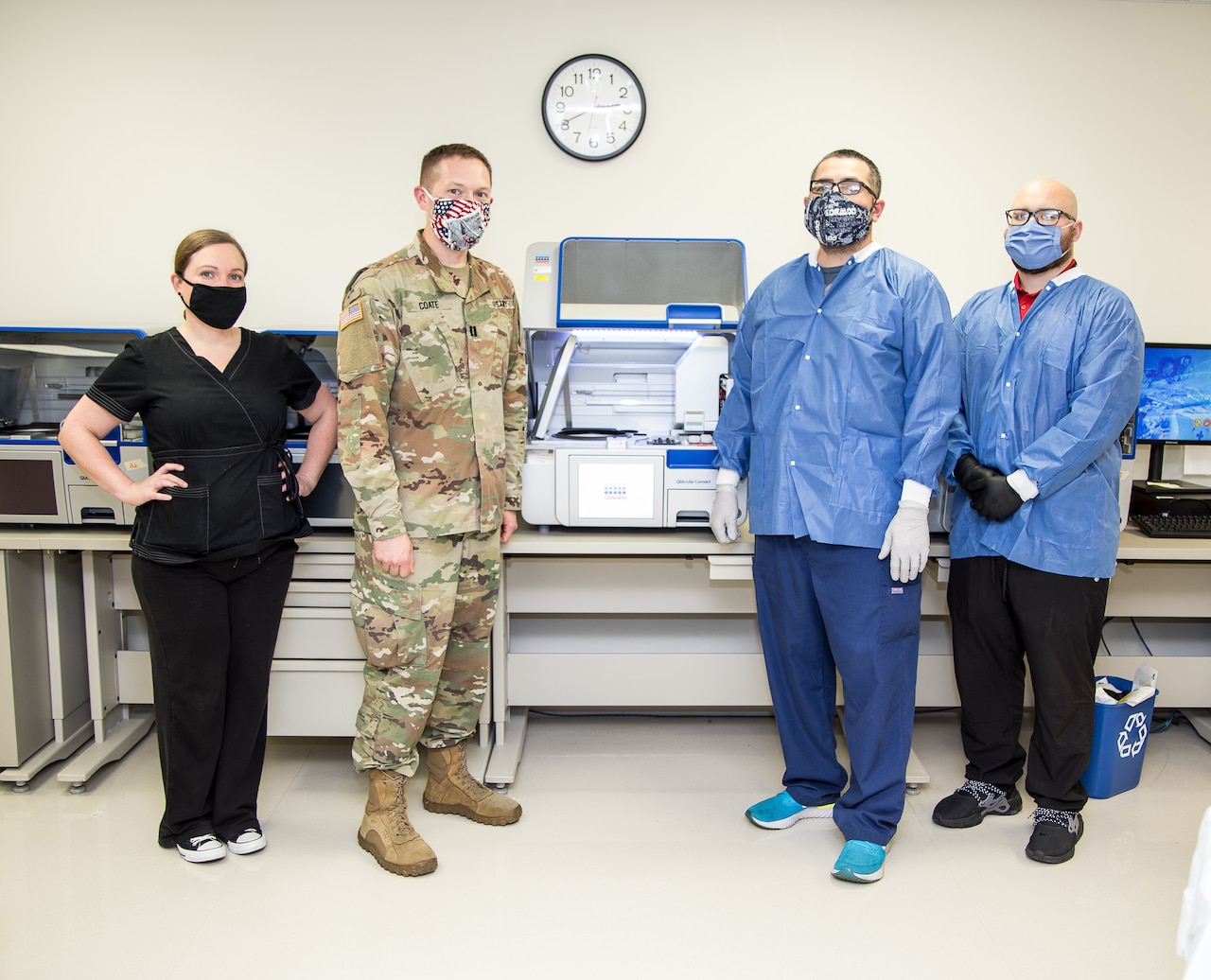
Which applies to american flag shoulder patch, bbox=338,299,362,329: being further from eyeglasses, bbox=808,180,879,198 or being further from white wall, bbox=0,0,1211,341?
white wall, bbox=0,0,1211,341

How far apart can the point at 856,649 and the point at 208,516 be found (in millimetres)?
1515

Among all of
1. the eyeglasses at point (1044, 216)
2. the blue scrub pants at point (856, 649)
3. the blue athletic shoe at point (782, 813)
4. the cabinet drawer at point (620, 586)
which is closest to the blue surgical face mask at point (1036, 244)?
the eyeglasses at point (1044, 216)

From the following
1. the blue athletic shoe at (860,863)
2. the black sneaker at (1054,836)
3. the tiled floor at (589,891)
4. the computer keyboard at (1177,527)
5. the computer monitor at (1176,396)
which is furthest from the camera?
the computer monitor at (1176,396)

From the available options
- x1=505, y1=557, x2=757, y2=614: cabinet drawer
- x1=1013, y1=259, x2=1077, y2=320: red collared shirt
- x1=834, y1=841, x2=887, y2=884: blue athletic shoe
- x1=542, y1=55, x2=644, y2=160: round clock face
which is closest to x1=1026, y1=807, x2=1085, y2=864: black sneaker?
x1=834, y1=841, x2=887, y2=884: blue athletic shoe

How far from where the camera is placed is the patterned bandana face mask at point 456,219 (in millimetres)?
1894

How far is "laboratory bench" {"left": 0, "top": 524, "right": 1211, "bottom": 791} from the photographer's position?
2334 millimetres

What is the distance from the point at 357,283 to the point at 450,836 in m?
1.37

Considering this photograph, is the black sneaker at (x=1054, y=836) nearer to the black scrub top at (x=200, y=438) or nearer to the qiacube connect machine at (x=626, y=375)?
the qiacube connect machine at (x=626, y=375)

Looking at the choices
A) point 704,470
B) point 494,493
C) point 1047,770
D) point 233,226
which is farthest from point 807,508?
point 233,226

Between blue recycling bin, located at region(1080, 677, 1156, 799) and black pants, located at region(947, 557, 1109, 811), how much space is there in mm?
248

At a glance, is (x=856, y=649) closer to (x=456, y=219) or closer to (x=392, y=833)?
(x=392, y=833)

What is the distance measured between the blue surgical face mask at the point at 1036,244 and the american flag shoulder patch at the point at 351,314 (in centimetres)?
156

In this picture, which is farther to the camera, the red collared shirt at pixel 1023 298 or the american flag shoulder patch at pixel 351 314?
the red collared shirt at pixel 1023 298

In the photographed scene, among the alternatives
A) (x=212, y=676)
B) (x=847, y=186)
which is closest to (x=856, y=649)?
(x=847, y=186)
